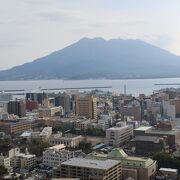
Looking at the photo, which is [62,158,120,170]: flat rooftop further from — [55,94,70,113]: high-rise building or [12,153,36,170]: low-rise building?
[55,94,70,113]: high-rise building

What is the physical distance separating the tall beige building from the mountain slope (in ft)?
139

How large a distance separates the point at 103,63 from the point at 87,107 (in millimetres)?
49707

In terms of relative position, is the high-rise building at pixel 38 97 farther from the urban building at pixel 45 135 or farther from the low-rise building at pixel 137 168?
the low-rise building at pixel 137 168

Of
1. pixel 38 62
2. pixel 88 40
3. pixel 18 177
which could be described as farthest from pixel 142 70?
pixel 18 177

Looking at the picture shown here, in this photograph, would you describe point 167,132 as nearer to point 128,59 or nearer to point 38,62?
point 128,59

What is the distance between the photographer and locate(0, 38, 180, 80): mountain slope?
63.2m

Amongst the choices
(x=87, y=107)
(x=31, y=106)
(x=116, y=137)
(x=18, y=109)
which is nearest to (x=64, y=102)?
(x=31, y=106)

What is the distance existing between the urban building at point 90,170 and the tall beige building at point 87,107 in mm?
9176

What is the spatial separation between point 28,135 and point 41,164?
3410mm

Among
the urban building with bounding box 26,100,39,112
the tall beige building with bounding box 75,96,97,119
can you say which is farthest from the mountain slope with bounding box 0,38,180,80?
the tall beige building with bounding box 75,96,97,119

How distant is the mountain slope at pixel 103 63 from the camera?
6322 centimetres

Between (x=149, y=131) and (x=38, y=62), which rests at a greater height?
(x=38, y=62)

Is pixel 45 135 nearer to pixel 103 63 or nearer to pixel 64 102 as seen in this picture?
pixel 64 102

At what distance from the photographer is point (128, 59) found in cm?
6788
